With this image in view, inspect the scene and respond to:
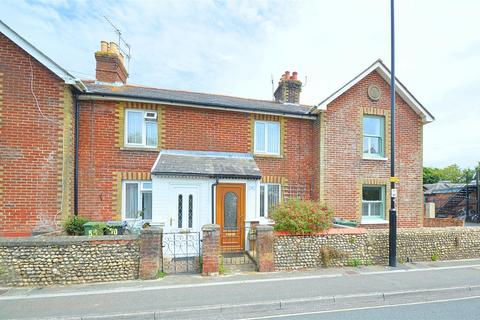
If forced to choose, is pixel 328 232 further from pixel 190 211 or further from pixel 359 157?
pixel 359 157

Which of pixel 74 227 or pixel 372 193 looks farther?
pixel 372 193

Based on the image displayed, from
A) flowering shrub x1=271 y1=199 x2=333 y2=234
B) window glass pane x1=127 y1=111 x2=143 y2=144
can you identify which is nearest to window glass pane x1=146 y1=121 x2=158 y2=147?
window glass pane x1=127 y1=111 x2=143 y2=144

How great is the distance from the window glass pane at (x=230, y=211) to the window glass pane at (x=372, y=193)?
588 centimetres

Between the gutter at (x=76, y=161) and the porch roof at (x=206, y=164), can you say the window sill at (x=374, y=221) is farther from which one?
the gutter at (x=76, y=161)

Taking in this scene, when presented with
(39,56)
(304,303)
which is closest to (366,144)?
(304,303)

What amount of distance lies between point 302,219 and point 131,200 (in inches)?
232

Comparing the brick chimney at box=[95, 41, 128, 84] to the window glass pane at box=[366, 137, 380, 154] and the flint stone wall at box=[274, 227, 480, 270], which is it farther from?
the window glass pane at box=[366, 137, 380, 154]

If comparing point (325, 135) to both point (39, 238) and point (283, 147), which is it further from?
point (39, 238)

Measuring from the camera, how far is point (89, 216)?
929 centimetres

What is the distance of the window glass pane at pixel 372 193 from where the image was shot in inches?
471

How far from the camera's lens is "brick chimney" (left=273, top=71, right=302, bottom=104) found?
1359 centimetres

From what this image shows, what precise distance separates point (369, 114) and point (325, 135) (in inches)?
94.6

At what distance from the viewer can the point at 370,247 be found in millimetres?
8359

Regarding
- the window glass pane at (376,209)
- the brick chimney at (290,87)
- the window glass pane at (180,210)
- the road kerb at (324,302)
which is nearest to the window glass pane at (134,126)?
the window glass pane at (180,210)
